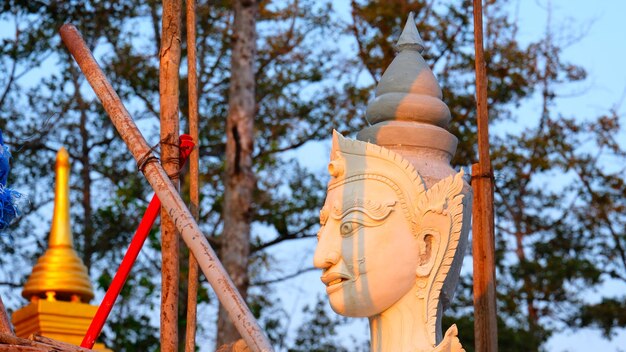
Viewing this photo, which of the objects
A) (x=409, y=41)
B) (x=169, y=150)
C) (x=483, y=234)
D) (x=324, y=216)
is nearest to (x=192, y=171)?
(x=169, y=150)

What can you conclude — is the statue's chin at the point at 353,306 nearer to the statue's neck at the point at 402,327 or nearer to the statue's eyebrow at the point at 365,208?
the statue's neck at the point at 402,327

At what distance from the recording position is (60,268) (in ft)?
37.4

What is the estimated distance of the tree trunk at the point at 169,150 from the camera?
5848 mm

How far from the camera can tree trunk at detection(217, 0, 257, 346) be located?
15.1m

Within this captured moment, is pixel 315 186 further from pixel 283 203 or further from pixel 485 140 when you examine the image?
pixel 485 140

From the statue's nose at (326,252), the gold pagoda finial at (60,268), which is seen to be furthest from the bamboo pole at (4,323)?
the gold pagoda finial at (60,268)

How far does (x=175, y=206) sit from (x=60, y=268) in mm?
6187

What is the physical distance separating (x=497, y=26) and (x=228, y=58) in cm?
353

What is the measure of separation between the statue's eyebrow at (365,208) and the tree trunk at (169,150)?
707 millimetres

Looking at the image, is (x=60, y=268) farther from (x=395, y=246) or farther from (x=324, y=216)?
(x=395, y=246)

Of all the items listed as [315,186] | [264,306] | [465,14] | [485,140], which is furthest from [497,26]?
[485,140]

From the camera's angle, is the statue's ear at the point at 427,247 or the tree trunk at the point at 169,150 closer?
the statue's ear at the point at 427,247

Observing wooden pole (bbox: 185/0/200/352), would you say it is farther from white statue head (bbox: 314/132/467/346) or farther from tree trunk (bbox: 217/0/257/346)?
tree trunk (bbox: 217/0/257/346)

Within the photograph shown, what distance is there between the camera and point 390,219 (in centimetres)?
574
